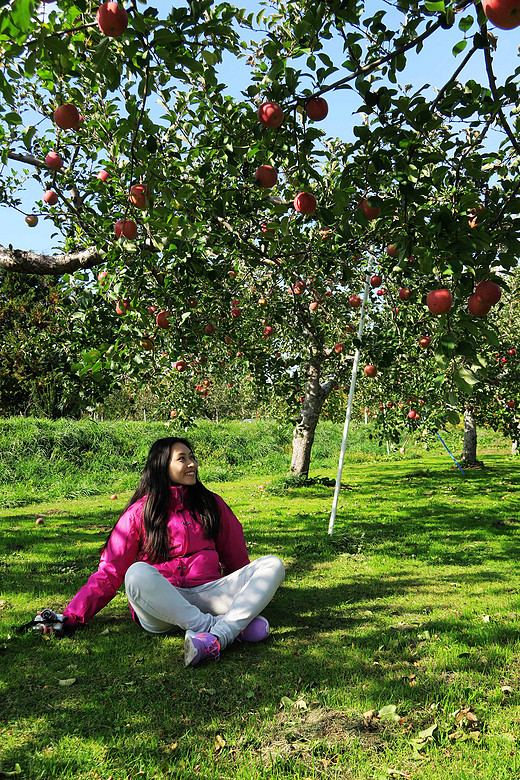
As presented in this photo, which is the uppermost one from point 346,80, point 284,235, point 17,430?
point 346,80

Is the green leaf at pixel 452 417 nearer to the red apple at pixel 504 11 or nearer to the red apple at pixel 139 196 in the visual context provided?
the red apple at pixel 504 11

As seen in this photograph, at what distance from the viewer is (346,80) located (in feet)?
7.50

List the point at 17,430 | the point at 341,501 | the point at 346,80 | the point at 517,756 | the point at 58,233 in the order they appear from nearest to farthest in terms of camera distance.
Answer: the point at 517,756
the point at 346,80
the point at 58,233
the point at 341,501
the point at 17,430

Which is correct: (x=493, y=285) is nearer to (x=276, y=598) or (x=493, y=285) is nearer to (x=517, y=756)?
(x=517, y=756)

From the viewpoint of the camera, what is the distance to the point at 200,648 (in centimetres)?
286

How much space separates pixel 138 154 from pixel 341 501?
7.91 metres

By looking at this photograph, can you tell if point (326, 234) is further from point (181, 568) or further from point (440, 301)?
point (181, 568)

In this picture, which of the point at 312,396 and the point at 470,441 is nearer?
the point at 312,396

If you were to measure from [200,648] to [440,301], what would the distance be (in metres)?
2.24

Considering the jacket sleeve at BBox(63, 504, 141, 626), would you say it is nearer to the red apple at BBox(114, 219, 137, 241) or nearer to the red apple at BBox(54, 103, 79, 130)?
the red apple at BBox(114, 219, 137, 241)

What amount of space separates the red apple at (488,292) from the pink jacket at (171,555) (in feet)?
6.98

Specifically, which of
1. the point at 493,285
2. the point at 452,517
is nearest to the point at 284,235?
the point at 493,285

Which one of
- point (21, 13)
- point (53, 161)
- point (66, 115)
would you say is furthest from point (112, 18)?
point (53, 161)

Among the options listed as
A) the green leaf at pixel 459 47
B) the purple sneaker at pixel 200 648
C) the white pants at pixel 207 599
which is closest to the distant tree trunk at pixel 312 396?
the white pants at pixel 207 599
